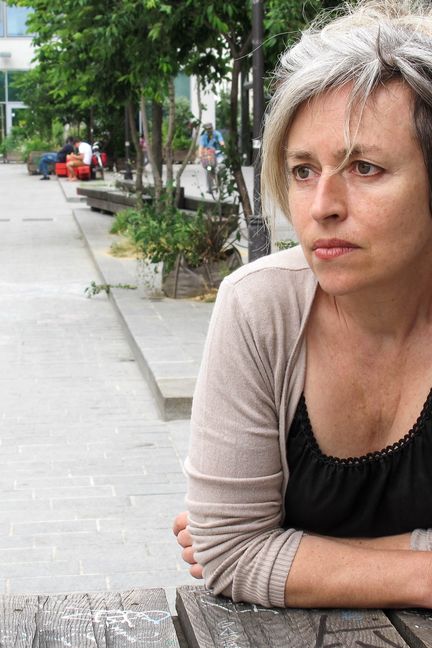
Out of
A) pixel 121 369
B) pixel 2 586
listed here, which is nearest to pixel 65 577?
pixel 2 586

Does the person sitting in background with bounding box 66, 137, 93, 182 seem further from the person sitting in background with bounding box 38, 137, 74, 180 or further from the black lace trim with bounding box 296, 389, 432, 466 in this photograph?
the black lace trim with bounding box 296, 389, 432, 466

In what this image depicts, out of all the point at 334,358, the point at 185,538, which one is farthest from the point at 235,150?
the point at 334,358

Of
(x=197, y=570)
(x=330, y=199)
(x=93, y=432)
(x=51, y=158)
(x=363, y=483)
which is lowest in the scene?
(x=93, y=432)

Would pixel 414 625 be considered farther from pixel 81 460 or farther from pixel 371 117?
pixel 81 460

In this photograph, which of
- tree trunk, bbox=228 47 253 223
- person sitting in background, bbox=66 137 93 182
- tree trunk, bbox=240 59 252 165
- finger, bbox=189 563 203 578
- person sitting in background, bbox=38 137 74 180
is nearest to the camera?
finger, bbox=189 563 203 578

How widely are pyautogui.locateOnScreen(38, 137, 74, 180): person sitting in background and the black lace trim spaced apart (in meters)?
40.8

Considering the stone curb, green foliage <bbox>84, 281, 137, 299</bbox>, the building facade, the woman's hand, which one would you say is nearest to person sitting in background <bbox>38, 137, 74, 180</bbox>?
the building facade

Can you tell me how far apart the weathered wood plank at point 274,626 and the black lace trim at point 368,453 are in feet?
0.81

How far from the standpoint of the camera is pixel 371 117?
183cm

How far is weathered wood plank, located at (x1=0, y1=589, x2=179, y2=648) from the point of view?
1793 mm

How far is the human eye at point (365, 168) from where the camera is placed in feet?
6.01

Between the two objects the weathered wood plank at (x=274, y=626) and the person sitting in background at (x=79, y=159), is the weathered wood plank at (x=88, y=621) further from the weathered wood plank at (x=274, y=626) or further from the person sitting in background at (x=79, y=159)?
the person sitting in background at (x=79, y=159)

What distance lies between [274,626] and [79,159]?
39078 millimetres

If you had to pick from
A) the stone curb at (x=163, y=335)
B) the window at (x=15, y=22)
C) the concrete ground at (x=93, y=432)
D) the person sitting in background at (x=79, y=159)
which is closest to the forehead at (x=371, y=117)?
the concrete ground at (x=93, y=432)
